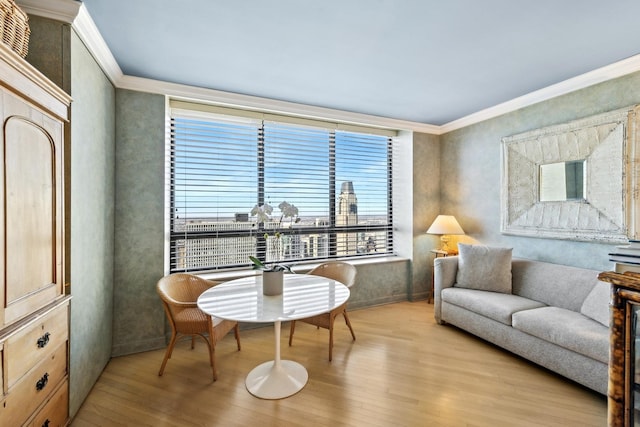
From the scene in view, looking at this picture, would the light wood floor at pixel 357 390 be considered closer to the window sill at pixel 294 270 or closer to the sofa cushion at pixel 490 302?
the sofa cushion at pixel 490 302

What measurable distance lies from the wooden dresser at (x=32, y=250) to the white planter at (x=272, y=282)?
1.18 m

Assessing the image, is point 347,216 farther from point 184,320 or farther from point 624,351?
point 624,351

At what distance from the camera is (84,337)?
193cm

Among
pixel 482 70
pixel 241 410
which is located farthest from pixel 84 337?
pixel 482 70

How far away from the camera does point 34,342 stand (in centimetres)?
135

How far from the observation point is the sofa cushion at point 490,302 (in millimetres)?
2551

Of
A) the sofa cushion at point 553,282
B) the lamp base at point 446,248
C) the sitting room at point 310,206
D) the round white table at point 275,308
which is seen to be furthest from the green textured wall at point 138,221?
the sofa cushion at point 553,282

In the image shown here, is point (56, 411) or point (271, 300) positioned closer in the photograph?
point (56, 411)

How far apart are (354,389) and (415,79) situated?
2707mm

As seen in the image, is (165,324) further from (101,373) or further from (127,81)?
(127,81)

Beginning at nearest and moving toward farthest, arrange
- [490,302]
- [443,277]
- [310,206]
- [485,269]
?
[490,302] → [485,269] → [443,277] → [310,206]

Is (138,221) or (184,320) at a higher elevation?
(138,221)

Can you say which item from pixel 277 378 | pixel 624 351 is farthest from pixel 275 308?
pixel 624 351

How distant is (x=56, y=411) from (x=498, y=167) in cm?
442
